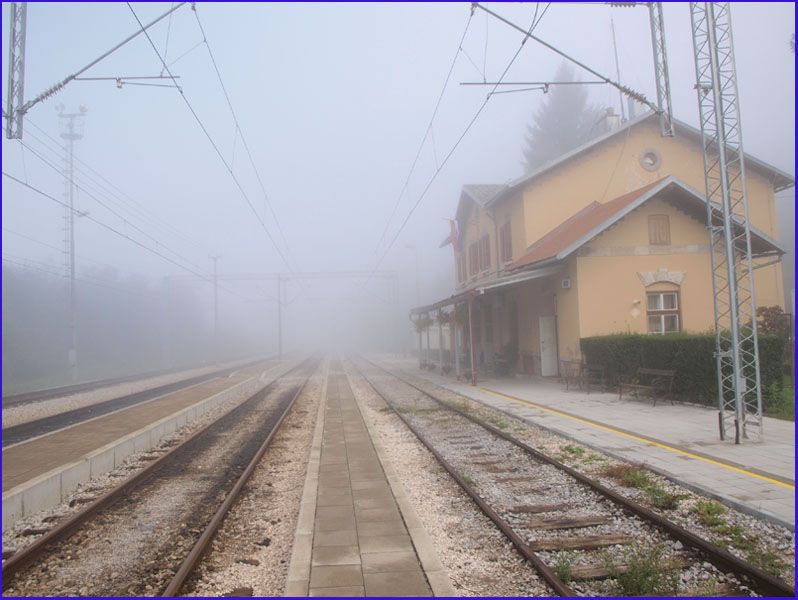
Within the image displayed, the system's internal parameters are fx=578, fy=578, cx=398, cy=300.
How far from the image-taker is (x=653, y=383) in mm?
13516

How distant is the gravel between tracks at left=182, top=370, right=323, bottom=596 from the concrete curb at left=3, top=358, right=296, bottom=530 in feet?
7.35

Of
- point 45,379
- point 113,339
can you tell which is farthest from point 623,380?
point 113,339

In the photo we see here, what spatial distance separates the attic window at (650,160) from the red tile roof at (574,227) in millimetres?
2561

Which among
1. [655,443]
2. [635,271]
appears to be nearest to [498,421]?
[655,443]

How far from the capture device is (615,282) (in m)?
17.8

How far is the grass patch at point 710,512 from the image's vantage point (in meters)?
5.45

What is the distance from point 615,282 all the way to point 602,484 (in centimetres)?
1199

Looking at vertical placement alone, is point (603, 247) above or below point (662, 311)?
above

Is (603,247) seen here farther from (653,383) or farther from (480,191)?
(480,191)

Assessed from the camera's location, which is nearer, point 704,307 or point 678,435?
point 678,435

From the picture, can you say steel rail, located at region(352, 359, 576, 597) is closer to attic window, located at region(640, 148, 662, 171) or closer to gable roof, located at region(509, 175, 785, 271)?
gable roof, located at region(509, 175, 785, 271)

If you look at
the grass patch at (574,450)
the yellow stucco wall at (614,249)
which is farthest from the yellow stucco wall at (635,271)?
the grass patch at (574,450)

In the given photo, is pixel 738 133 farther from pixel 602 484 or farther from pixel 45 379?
pixel 45 379

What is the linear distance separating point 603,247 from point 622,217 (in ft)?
3.72
